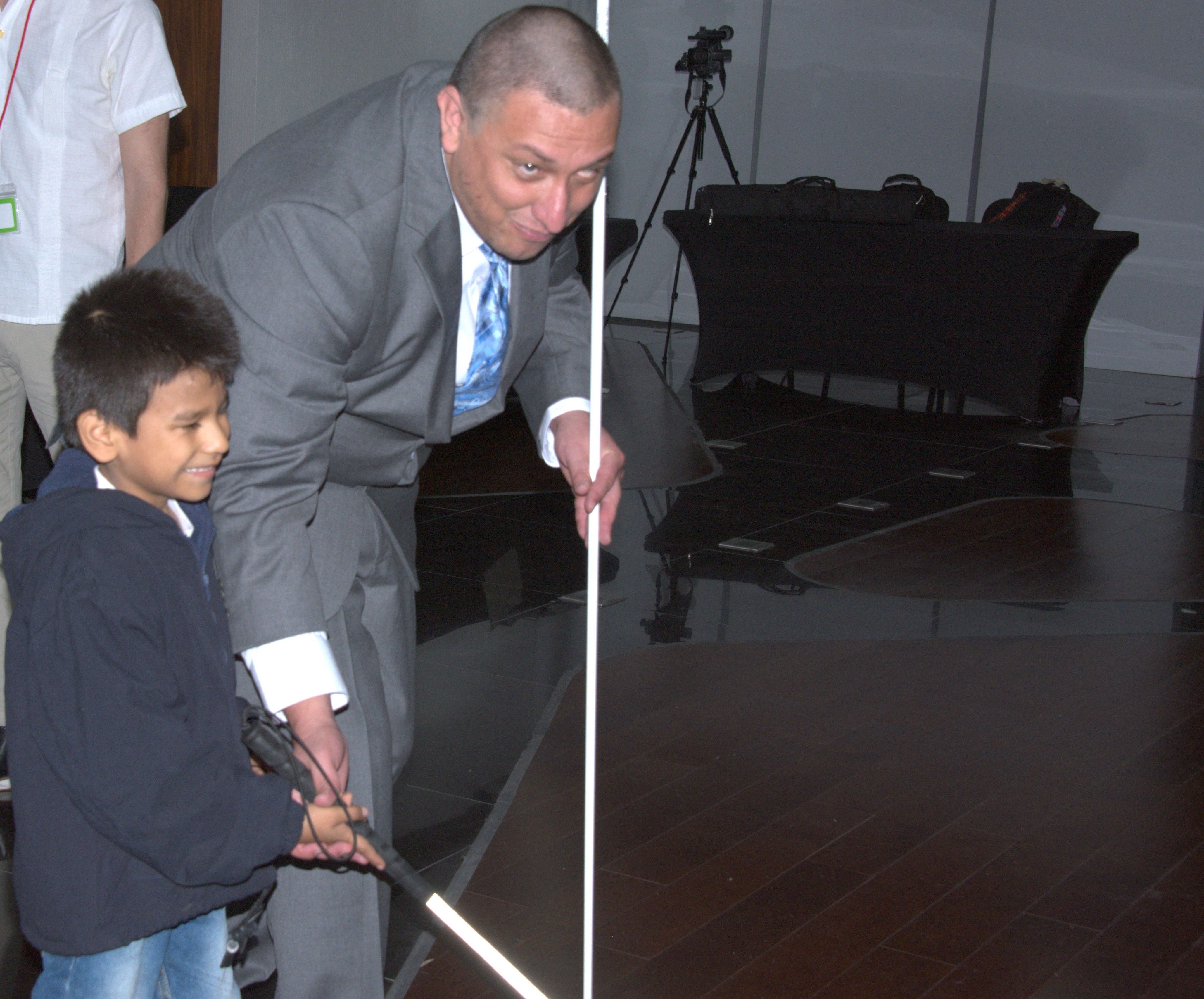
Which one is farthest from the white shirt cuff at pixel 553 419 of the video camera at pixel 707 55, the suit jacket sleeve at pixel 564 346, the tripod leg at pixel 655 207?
the video camera at pixel 707 55

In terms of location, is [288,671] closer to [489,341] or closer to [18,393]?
[489,341]

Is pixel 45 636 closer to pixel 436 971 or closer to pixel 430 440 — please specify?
pixel 430 440

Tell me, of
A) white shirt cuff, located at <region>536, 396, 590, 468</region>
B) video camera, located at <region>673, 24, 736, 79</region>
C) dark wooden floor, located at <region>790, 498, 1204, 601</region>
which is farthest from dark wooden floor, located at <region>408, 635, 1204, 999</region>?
video camera, located at <region>673, 24, 736, 79</region>

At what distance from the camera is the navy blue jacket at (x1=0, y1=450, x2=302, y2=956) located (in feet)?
3.84

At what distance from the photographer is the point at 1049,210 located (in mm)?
7504

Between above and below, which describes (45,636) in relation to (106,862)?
above

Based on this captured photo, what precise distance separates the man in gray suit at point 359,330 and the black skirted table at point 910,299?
565 centimetres

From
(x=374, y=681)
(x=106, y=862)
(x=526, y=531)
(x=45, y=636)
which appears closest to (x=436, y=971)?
(x=374, y=681)

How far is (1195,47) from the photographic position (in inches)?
357

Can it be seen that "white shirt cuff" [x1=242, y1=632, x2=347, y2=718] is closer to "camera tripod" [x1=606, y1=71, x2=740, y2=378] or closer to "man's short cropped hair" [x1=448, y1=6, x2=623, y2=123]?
"man's short cropped hair" [x1=448, y1=6, x2=623, y2=123]

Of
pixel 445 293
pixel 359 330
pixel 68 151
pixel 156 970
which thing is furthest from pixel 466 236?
pixel 68 151

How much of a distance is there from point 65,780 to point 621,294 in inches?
394

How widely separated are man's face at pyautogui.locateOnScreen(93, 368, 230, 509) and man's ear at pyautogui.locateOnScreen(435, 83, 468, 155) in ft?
1.10

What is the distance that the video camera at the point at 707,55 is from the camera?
862 cm
